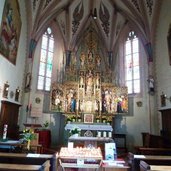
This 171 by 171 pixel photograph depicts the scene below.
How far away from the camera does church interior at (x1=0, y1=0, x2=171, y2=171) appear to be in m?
12.0

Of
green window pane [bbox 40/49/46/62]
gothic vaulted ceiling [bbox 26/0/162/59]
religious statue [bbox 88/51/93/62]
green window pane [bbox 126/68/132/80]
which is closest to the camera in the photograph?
gothic vaulted ceiling [bbox 26/0/162/59]

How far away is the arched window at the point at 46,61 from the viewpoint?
50.6ft

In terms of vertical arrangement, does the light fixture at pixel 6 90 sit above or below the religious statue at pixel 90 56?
below

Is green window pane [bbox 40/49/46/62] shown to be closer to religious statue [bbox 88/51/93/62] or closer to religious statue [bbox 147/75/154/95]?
religious statue [bbox 88/51/93/62]

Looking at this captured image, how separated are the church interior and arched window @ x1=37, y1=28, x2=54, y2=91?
9cm

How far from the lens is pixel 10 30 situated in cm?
1155

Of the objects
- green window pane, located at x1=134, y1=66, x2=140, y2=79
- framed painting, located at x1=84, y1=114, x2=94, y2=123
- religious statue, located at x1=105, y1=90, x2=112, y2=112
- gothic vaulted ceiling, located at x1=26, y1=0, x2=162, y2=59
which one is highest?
gothic vaulted ceiling, located at x1=26, y1=0, x2=162, y2=59

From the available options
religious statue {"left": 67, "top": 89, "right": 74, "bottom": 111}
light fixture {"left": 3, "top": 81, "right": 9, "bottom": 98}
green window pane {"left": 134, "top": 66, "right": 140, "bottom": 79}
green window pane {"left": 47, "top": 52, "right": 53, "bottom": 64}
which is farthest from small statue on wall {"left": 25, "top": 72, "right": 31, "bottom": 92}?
green window pane {"left": 134, "top": 66, "right": 140, "bottom": 79}

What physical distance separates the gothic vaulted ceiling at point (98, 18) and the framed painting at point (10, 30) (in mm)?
1968

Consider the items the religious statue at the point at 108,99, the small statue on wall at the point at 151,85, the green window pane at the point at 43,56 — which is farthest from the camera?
the green window pane at the point at 43,56

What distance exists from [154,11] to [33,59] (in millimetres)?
10269

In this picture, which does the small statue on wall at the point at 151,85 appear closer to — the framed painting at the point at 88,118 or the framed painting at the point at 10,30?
the framed painting at the point at 88,118

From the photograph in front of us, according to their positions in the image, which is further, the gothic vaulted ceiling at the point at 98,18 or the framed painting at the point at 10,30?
the gothic vaulted ceiling at the point at 98,18

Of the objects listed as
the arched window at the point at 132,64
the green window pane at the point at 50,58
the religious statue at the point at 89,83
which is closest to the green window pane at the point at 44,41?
the green window pane at the point at 50,58
